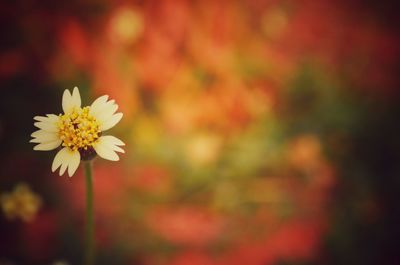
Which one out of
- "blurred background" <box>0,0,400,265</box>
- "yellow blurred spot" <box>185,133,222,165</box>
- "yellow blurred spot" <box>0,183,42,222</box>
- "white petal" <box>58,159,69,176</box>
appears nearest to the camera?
"white petal" <box>58,159,69,176</box>

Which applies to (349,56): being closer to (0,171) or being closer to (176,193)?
(176,193)

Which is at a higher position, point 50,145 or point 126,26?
point 126,26

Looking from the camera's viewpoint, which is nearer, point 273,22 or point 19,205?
point 19,205

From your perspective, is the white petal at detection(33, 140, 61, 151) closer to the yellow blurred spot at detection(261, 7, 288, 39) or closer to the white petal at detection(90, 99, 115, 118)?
the white petal at detection(90, 99, 115, 118)

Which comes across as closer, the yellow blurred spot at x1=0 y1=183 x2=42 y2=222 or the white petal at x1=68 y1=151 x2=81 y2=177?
the white petal at x1=68 y1=151 x2=81 y2=177

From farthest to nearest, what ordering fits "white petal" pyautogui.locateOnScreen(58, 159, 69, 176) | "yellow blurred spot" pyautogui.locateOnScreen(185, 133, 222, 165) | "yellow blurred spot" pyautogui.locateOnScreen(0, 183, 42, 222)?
"yellow blurred spot" pyautogui.locateOnScreen(185, 133, 222, 165), "yellow blurred spot" pyautogui.locateOnScreen(0, 183, 42, 222), "white petal" pyautogui.locateOnScreen(58, 159, 69, 176)

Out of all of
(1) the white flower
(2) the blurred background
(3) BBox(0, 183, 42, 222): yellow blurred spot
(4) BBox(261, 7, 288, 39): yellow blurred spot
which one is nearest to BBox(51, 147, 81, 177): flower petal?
(1) the white flower

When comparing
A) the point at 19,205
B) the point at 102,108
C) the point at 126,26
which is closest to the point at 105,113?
the point at 102,108

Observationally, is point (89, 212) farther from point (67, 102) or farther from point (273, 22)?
point (273, 22)

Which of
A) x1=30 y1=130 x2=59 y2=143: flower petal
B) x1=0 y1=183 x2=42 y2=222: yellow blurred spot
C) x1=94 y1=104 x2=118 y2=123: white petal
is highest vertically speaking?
x1=0 y1=183 x2=42 y2=222: yellow blurred spot
